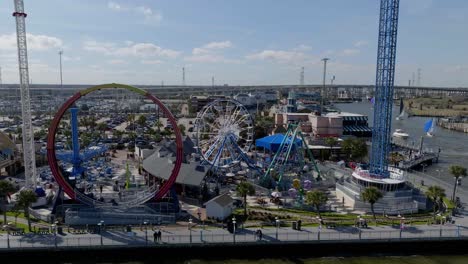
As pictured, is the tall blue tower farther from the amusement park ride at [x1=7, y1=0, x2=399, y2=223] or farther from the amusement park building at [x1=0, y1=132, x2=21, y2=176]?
the amusement park building at [x1=0, y1=132, x2=21, y2=176]

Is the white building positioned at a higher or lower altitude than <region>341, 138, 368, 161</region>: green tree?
lower

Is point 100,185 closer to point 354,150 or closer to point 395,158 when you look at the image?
point 354,150

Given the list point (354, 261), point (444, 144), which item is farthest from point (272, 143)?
point (444, 144)

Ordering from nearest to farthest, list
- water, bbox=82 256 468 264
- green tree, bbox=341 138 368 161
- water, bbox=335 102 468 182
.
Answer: water, bbox=82 256 468 264, green tree, bbox=341 138 368 161, water, bbox=335 102 468 182

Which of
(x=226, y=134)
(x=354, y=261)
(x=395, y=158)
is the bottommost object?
(x=354, y=261)

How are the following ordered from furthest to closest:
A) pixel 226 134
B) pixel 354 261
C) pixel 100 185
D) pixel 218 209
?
1. pixel 226 134
2. pixel 100 185
3. pixel 218 209
4. pixel 354 261

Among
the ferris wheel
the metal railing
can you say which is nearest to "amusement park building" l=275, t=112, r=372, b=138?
the ferris wheel

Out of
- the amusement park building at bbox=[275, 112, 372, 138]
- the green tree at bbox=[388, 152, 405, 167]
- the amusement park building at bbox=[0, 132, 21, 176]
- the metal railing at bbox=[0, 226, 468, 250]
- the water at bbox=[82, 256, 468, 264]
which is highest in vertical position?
the amusement park building at bbox=[275, 112, 372, 138]

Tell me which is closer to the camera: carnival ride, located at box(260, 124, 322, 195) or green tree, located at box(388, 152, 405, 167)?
carnival ride, located at box(260, 124, 322, 195)
